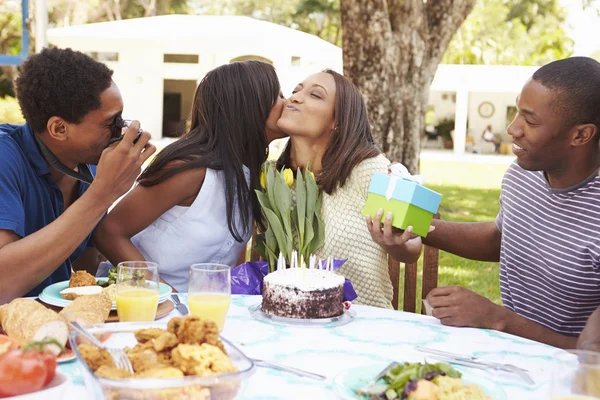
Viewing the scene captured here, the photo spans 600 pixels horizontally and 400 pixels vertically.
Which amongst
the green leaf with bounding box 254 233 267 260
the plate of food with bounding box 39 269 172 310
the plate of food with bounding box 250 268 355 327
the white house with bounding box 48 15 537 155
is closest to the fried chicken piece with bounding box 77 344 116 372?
the plate of food with bounding box 39 269 172 310

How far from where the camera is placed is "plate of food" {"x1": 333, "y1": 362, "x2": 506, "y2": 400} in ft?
5.54

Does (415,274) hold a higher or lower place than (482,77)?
lower

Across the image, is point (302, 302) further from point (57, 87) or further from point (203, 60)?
point (203, 60)

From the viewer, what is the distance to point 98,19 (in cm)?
3419

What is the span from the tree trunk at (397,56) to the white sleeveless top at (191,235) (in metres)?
3.89

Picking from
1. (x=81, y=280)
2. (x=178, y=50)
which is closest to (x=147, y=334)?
(x=81, y=280)

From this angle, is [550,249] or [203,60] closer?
[550,249]

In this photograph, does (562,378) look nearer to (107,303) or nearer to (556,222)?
(107,303)

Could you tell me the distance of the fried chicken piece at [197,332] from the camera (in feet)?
5.56

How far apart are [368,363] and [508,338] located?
22.6 inches

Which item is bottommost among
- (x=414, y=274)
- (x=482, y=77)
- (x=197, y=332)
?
(x=414, y=274)

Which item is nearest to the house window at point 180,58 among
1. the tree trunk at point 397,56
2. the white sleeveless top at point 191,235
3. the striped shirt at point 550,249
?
the tree trunk at point 397,56

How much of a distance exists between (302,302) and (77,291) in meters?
0.76

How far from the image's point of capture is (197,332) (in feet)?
5.56
